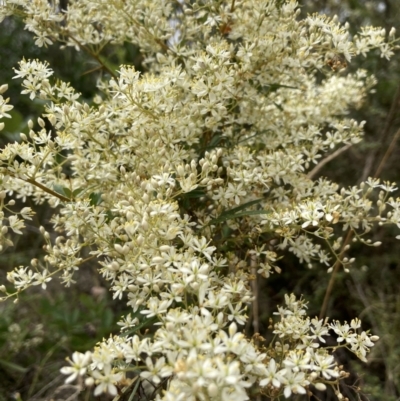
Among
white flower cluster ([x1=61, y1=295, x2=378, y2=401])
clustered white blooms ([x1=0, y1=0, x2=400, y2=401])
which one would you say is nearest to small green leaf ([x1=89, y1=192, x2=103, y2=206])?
clustered white blooms ([x1=0, y1=0, x2=400, y2=401])

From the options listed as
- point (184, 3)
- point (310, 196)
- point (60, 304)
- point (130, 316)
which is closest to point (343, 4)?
point (184, 3)

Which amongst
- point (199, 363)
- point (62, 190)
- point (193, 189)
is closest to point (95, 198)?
point (62, 190)

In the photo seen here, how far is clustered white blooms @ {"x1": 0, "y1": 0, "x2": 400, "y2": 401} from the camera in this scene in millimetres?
838

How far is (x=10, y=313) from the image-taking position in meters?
2.23

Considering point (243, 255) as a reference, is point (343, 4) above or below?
above

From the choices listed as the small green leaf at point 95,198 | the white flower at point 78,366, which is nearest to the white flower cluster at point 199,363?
the white flower at point 78,366

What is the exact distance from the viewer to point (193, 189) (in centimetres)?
110

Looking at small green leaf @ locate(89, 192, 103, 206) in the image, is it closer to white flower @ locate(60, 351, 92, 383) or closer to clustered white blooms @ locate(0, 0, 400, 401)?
clustered white blooms @ locate(0, 0, 400, 401)

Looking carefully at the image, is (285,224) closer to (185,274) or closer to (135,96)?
(185,274)

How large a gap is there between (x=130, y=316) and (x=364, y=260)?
1668 mm

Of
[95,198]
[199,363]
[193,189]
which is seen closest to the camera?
[199,363]

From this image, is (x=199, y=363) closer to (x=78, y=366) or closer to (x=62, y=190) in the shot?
(x=78, y=366)

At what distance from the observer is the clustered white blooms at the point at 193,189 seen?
838 mm

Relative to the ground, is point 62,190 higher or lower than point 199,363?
higher
